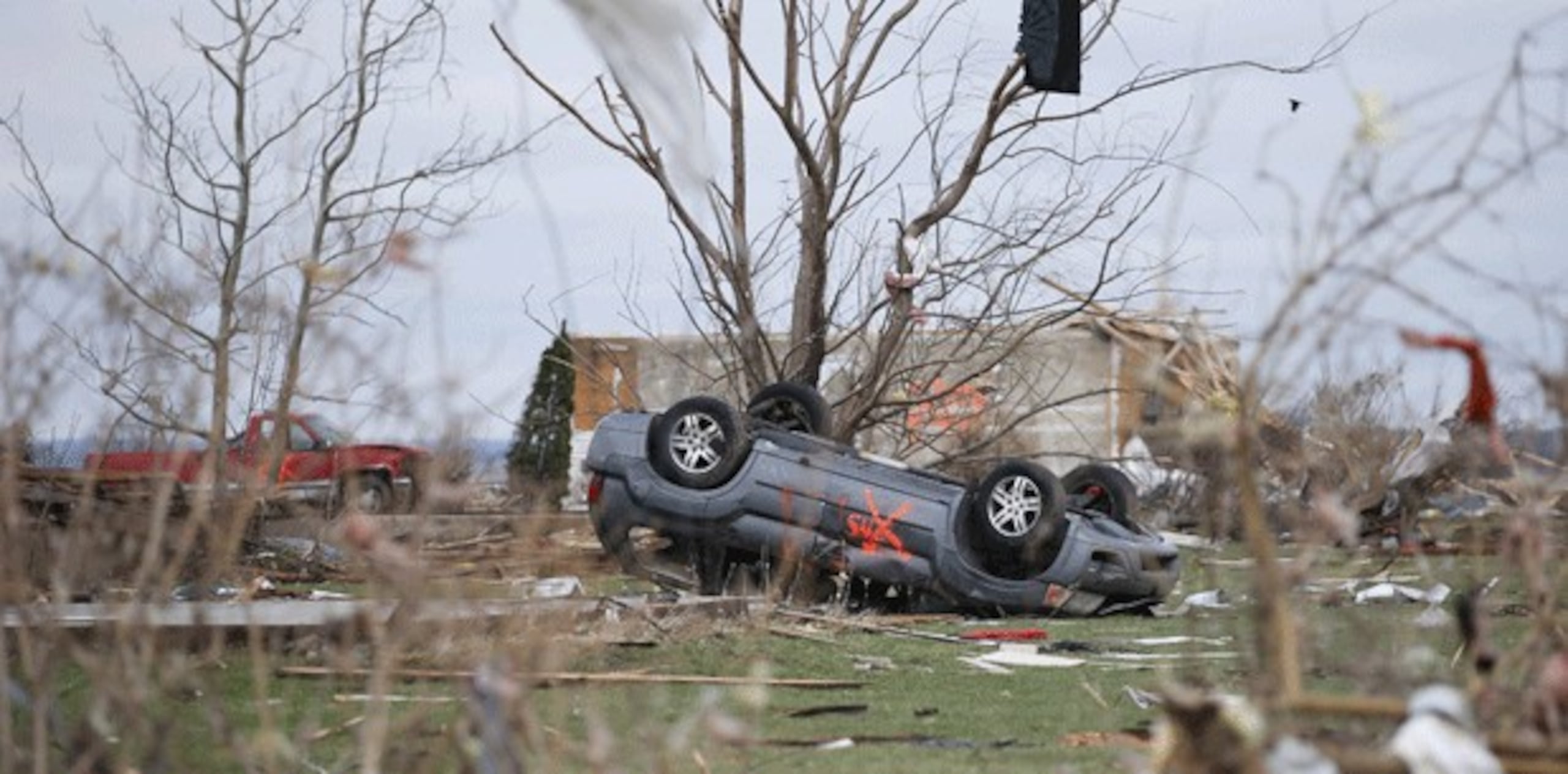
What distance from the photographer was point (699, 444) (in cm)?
1662

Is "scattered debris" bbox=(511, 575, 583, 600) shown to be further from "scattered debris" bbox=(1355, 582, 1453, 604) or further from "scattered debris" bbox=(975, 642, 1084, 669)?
"scattered debris" bbox=(1355, 582, 1453, 604)

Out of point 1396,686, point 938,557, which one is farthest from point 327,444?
point 1396,686

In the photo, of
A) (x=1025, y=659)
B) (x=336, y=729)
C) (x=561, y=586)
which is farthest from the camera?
(x=561, y=586)

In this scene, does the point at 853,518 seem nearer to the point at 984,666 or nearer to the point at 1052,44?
the point at 984,666

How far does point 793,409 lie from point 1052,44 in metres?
3.83

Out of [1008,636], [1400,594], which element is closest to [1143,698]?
[1008,636]

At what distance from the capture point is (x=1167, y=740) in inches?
191

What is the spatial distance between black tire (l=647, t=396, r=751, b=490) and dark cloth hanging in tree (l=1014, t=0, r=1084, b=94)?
4.73 metres

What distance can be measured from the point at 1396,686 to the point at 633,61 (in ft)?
7.15

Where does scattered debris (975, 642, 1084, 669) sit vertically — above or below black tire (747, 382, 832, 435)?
below

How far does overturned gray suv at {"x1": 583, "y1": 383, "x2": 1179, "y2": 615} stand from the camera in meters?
16.5

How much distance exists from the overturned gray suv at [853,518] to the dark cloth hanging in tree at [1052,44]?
436cm

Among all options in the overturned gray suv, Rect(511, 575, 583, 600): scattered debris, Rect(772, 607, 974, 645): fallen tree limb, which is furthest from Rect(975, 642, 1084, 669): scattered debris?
the overturned gray suv

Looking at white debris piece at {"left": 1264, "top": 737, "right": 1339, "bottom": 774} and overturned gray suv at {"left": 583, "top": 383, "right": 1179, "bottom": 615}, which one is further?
overturned gray suv at {"left": 583, "top": 383, "right": 1179, "bottom": 615}
